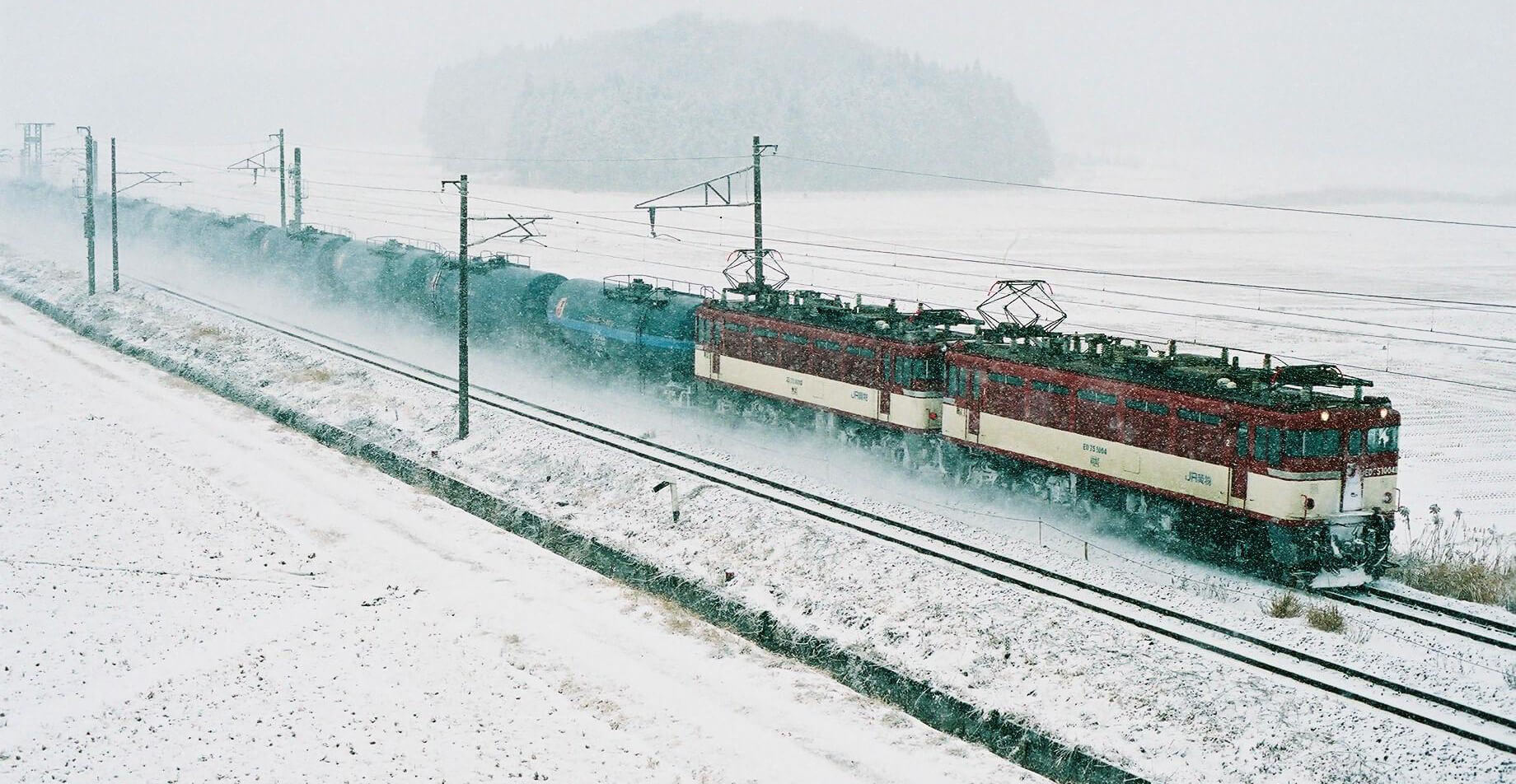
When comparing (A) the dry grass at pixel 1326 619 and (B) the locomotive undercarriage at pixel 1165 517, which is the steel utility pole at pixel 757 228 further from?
(A) the dry grass at pixel 1326 619

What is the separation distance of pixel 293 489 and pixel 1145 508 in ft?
71.6

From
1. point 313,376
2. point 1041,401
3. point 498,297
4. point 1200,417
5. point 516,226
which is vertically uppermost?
point 516,226

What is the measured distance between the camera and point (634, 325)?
41438mm

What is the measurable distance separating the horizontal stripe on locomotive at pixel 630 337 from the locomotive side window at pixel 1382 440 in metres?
21.5

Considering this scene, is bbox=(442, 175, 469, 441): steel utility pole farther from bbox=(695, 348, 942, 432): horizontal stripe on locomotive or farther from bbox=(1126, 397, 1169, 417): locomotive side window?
bbox=(1126, 397, 1169, 417): locomotive side window

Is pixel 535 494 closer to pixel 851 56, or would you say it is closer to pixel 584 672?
pixel 584 672

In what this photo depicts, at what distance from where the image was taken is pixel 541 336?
46062 millimetres

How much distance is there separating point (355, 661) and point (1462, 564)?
21.1 m

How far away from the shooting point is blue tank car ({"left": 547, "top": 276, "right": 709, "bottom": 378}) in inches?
1599

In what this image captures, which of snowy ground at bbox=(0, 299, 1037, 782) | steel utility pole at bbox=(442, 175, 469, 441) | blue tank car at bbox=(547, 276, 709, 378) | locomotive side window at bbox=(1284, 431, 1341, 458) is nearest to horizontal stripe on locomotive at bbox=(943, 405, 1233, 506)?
locomotive side window at bbox=(1284, 431, 1341, 458)

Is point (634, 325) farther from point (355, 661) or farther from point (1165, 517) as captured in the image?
point (355, 661)

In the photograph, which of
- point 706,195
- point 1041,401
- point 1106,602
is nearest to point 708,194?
point 706,195

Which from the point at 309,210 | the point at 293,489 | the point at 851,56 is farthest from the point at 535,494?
the point at 851,56

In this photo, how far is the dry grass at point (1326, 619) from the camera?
69.6 feet
